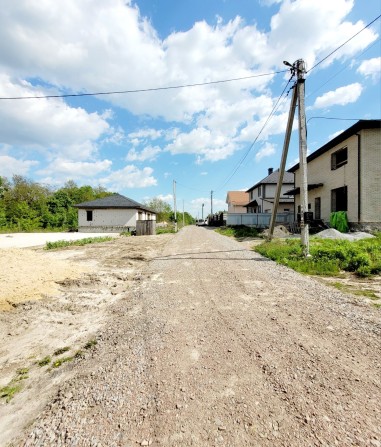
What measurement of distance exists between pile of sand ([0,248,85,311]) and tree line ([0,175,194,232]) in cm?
2668

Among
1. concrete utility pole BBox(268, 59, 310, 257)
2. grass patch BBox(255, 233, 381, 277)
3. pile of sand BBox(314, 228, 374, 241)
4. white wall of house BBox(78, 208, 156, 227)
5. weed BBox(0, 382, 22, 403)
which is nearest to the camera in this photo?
weed BBox(0, 382, 22, 403)

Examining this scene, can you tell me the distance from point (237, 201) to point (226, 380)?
187 feet

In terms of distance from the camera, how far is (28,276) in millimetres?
Result: 6043

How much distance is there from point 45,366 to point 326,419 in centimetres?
290

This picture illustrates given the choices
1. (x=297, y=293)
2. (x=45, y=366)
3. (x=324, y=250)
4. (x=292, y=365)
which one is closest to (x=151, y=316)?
(x=45, y=366)

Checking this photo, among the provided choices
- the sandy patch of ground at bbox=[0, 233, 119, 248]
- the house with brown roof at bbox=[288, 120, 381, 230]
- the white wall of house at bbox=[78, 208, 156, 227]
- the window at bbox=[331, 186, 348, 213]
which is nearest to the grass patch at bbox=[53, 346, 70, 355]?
the sandy patch of ground at bbox=[0, 233, 119, 248]

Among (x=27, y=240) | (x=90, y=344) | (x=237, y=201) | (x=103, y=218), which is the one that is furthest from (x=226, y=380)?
(x=237, y=201)

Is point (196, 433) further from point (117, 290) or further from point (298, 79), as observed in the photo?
point (298, 79)

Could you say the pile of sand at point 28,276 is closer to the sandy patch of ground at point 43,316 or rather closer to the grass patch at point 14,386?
the sandy patch of ground at point 43,316

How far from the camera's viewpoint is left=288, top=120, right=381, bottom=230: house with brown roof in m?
14.1

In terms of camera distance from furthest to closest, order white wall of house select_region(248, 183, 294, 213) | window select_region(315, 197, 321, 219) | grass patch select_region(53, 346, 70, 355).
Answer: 1. white wall of house select_region(248, 183, 294, 213)
2. window select_region(315, 197, 321, 219)
3. grass patch select_region(53, 346, 70, 355)

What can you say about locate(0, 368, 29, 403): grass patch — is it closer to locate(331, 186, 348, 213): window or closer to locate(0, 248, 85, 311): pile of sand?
locate(0, 248, 85, 311): pile of sand

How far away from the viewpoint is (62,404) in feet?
6.99

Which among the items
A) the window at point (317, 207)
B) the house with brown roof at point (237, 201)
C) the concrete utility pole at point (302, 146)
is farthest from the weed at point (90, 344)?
the house with brown roof at point (237, 201)
